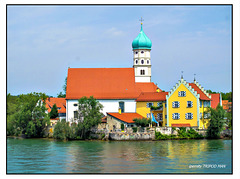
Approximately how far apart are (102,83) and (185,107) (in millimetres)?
11967

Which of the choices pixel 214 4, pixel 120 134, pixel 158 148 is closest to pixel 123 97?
pixel 120 134

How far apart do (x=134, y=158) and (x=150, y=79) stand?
5009 centimetres

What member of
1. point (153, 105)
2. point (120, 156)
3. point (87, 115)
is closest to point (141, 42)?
point (153, 105)

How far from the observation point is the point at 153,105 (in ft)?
191

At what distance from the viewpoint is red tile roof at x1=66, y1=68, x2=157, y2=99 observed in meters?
60.9

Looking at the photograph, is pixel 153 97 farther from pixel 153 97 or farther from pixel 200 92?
pixel 200 92

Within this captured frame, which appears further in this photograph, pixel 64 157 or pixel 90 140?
pixel 90 140

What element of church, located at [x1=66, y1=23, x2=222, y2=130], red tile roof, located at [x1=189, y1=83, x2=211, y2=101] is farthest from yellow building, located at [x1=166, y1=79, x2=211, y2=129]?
red tile roof, located at [x1=189, y1=83, x2=211, y2=101]

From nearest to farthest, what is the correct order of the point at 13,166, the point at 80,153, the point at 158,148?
the point at 13,166 → the point at 80,153 → the point at 158,148

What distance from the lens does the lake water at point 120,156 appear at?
32.2m

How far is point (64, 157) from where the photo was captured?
38219 millimetres

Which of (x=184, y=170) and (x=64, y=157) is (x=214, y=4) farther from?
(x=64, y=157)

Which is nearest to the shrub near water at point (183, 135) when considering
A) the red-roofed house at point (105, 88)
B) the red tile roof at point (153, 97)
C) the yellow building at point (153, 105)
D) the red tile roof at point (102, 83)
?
the yellow building at point (153, 105)

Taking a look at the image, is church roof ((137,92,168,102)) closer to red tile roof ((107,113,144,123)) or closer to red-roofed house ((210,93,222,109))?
red tile roof ((107,113,144,123))
